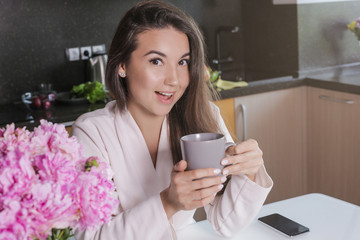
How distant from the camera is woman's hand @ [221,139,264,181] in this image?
1064mm

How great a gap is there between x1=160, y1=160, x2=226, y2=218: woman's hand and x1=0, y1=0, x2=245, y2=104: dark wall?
2038 mm

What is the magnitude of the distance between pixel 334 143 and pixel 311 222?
1805mm

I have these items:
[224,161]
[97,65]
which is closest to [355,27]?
[97,65]

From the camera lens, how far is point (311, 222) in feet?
3.64

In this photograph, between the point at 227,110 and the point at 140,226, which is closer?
the point at 140,226

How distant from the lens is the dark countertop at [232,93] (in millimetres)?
2303

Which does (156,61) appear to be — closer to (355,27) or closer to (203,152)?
(203,152)

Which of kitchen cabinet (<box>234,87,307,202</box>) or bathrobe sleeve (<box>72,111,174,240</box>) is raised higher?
bathrobe sleeve (<box>72,111,174,240</box>)

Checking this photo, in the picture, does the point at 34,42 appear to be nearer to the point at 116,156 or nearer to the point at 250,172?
the point at 116,156

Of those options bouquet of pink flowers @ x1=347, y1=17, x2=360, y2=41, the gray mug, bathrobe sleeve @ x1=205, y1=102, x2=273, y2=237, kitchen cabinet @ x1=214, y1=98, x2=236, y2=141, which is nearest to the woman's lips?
bathrobe sleeve @ x1=205, y1=102, x2=273, y2=237

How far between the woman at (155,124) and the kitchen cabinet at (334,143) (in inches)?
54.9

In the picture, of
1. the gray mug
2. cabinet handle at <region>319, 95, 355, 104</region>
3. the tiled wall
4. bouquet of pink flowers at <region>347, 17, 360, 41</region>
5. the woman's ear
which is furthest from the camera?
the tiled wall

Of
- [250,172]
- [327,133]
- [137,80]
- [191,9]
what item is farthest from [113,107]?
[191,9]

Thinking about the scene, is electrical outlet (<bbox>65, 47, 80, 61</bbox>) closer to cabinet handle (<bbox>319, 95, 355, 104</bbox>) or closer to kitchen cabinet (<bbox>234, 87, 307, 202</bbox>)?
kitchen cabinet (<bbox>234, 87, 307, 202</bbox>)
